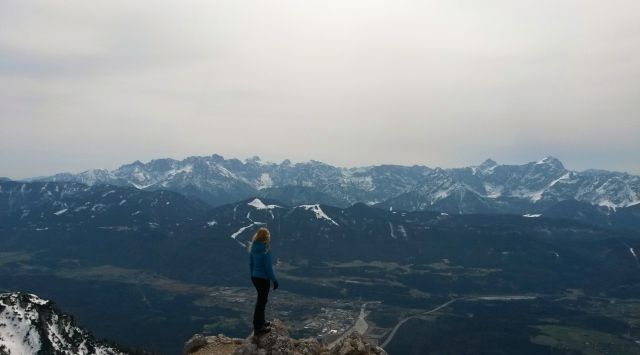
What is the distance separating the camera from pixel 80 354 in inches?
6102

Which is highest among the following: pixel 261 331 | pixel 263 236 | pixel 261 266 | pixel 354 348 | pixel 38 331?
pixel 263 236

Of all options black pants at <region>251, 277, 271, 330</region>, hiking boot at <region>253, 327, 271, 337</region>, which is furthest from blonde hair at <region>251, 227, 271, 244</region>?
hiking boot at <region>253, 327, 271, 337</region>

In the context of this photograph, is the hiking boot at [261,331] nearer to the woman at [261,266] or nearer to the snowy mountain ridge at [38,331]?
the woman at [261,266]

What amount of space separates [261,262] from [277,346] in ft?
16.3

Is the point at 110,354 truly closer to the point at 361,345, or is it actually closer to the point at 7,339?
the point at 7,339

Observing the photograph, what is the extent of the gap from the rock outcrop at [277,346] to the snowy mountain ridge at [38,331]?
13000 centimetres

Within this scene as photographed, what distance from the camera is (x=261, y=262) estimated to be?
98.2ft

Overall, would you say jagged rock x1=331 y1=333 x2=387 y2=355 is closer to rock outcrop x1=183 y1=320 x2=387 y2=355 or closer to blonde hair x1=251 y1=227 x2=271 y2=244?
rock outcrop x1=183 y1=320 x2=387 y2=355

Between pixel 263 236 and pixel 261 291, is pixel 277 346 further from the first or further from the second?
pixel 263 236

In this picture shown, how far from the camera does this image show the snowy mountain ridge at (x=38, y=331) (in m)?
152

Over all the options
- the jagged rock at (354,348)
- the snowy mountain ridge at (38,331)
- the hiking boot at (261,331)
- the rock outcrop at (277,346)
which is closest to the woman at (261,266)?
the hiking boot at (261,331)

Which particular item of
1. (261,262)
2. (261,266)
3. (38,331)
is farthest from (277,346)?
(38,331)

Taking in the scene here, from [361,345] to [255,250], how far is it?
10332 millimetres

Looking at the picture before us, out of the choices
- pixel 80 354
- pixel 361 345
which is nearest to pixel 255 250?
pixel 361 345
